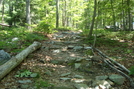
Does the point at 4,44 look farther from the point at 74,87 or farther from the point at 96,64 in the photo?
the point at 96,64

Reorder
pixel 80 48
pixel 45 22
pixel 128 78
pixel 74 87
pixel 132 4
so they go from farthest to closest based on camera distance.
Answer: pixel 132 4
pixel 45 22
pixel 80 48
pixel 128 78
pixel 74 87

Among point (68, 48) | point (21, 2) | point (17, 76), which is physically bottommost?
point (17, 76)

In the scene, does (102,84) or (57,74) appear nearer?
(102,84)

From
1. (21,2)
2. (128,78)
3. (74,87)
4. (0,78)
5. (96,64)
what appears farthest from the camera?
(21,2)

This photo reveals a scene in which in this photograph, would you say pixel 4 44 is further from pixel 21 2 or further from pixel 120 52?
pixel 21 2

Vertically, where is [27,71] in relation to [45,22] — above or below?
below

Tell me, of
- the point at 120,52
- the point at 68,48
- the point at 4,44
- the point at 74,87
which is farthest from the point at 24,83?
the point at 120,52

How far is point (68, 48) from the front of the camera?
30.6ft

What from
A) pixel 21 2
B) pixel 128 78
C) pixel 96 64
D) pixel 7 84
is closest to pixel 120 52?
pixel 96 64

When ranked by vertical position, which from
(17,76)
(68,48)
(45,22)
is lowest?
(17,76)

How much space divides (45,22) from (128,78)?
29.0 feet

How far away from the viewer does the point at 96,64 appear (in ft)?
20.9

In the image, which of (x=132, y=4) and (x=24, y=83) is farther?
(x=132, y=4)

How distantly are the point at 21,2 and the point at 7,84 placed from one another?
52.5 ft
